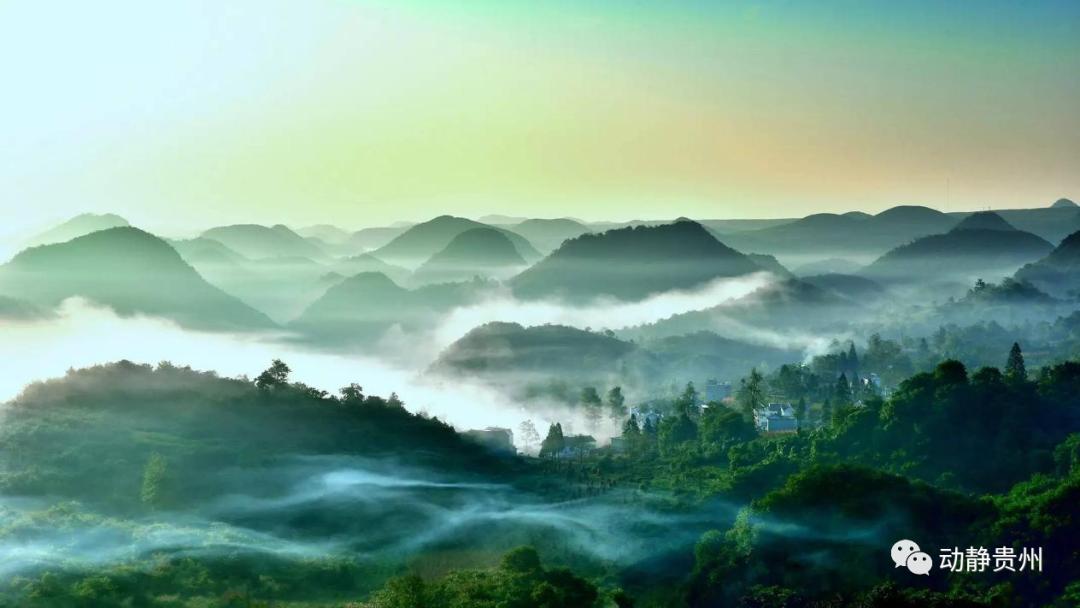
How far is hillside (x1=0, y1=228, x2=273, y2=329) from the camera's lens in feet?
167

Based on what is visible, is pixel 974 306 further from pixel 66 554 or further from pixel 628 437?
pixel 66 554

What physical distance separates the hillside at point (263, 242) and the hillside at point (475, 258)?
62.3 ft

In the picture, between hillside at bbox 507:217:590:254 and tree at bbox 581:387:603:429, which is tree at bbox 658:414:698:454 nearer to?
tree at bbox 581:387:603:429

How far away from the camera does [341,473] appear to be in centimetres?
2459

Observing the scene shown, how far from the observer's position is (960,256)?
354 feet

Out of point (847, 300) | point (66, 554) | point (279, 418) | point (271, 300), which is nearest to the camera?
point (66, 554)

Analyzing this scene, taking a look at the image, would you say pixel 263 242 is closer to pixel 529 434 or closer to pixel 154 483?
pixel 529 434

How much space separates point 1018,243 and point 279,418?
104187 mm

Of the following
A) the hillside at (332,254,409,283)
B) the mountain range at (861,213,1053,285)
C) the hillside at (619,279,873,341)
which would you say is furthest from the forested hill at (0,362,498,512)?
the mountain range at (861,213,1053,285)

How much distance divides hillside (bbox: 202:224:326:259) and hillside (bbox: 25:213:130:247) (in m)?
30.6

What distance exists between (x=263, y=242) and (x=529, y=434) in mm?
94166

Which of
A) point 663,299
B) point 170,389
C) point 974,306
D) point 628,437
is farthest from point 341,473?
point 663,299

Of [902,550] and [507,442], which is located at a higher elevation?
[507,442]

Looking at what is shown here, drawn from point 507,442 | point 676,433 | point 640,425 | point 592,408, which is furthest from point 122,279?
point 676,433
